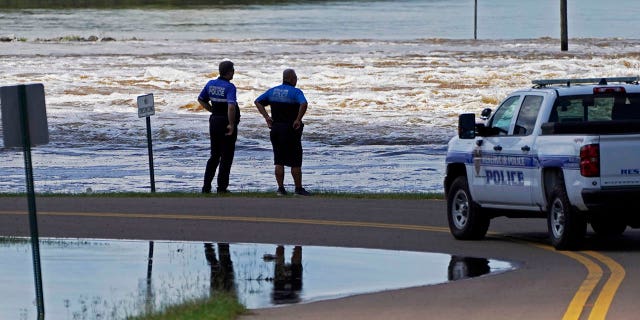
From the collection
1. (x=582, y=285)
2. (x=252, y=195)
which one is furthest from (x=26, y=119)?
(x=252, y=195)

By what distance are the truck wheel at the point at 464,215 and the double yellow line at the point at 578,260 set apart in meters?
0.58

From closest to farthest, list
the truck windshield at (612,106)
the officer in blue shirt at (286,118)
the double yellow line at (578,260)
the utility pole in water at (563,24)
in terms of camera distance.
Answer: the double yellow line at (578,260)
the truck windshield at (612,106)
the officer in blue shirt at (286,118)
the utility pole in water at (563,24)

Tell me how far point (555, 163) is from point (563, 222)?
1.94 feet

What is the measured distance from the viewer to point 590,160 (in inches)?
581

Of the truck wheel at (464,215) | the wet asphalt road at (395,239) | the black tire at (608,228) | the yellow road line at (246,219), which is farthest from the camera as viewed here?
the yellow road line at (246,219)

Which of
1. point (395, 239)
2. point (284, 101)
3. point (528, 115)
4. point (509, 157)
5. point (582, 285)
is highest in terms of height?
point (528, 115)

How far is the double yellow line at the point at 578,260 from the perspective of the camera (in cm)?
1162

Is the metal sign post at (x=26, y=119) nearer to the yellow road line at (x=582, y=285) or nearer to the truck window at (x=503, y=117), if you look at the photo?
the yellow road line at (x=582, y=285)

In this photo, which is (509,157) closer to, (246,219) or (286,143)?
(246,219)

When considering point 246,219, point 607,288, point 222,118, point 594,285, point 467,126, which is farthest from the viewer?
point 222,118

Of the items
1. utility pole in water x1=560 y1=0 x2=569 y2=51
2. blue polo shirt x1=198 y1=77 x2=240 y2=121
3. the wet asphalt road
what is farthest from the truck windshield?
utility pole in water x1=560 y1=0 x2=569 y2=51

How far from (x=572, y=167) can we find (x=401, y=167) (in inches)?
590

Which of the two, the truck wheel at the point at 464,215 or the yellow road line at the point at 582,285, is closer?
the yellow road line at the point at 582,285

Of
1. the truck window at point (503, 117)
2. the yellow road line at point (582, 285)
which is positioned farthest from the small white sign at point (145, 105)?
the yellow road line at point (582, 285)
